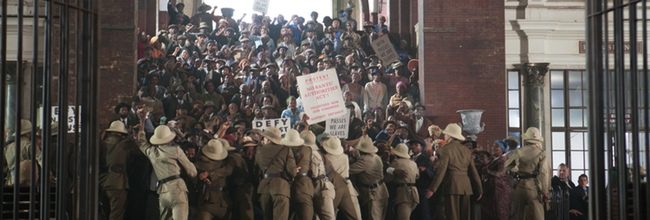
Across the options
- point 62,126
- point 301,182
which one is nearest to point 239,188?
point 301,182

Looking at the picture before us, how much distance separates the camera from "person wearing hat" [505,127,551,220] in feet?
48.3

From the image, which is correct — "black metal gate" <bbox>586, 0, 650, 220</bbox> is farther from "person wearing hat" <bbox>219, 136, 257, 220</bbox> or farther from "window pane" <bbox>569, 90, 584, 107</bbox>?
"window pane" <bbox>569, 90, 584, 107</bbox>

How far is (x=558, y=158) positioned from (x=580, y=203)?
14.9 feet

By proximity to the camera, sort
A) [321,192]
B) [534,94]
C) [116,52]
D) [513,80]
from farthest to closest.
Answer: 1. [513,80]
2. [534,94]
3. [116,52]
4. [321,192]

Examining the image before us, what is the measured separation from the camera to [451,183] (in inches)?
576

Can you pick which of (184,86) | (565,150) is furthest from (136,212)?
(565,150)

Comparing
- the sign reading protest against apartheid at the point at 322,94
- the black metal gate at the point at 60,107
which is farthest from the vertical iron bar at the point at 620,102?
the sign reading protest against apartheid at the point at 322,94

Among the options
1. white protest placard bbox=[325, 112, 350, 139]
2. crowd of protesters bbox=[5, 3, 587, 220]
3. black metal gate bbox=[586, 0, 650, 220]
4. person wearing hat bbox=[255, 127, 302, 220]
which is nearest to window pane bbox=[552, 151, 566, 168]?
crowd of protesters bbox=[5, 3, 587, 220]

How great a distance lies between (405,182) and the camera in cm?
1462

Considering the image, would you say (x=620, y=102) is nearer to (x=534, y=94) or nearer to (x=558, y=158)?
(x=534, y=94)

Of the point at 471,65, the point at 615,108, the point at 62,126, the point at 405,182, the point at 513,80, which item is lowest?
the point at 405,182

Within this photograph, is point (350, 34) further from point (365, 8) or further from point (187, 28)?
point (365, 8)

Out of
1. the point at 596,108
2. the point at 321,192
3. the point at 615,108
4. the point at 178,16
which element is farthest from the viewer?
the point at 178,16

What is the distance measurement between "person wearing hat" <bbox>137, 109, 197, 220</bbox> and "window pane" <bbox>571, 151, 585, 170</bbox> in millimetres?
9296
